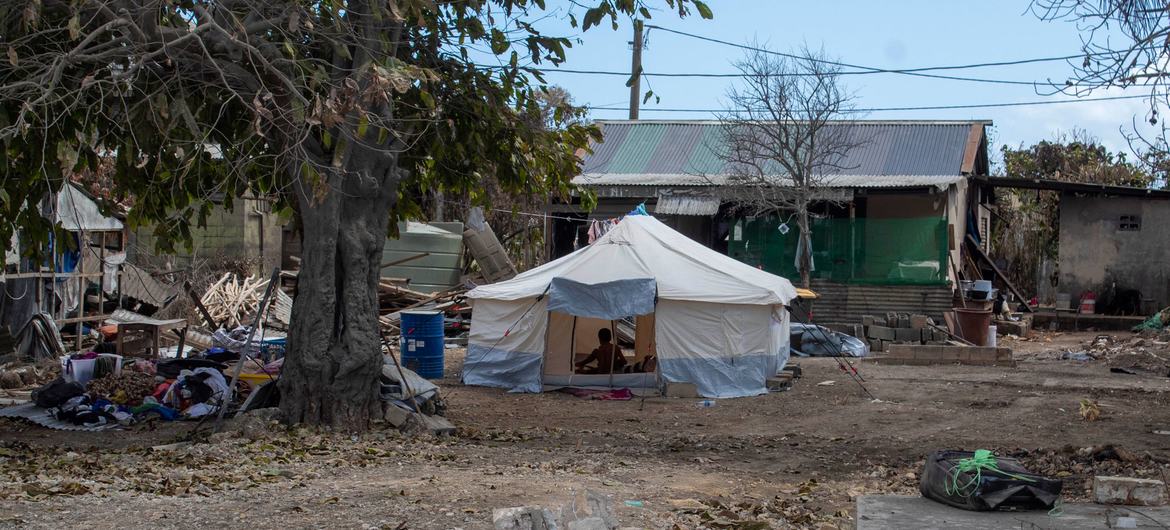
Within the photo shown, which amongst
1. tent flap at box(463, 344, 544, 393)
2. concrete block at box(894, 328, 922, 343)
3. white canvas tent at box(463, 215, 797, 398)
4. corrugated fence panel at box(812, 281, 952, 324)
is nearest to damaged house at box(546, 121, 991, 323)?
corrugated fence panel at box(812, 281, 952, 324)

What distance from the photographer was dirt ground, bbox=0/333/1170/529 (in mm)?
7363

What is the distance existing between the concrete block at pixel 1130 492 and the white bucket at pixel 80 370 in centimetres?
1104

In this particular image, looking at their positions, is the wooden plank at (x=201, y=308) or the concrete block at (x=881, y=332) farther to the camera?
the concrete block at (x=881, y=332)

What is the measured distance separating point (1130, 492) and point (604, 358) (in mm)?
10957

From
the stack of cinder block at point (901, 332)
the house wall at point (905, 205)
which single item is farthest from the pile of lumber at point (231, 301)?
the house wall at point (905, 205)

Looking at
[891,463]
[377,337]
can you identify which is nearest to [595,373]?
[377,337]

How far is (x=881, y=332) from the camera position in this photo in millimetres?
21938

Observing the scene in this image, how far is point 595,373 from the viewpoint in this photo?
16984mm

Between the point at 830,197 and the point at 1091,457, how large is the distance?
46.3 feet

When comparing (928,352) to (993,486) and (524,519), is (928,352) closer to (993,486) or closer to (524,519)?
(993,486)

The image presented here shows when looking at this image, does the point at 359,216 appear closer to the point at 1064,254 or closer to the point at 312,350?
the point at 312,350

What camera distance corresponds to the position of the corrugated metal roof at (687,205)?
24516 millimetres

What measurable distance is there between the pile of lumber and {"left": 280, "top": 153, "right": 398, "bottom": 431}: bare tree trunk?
1068 centimetres

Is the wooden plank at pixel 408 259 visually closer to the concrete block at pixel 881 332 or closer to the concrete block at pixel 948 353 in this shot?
the concrete block at pixel 881 332
